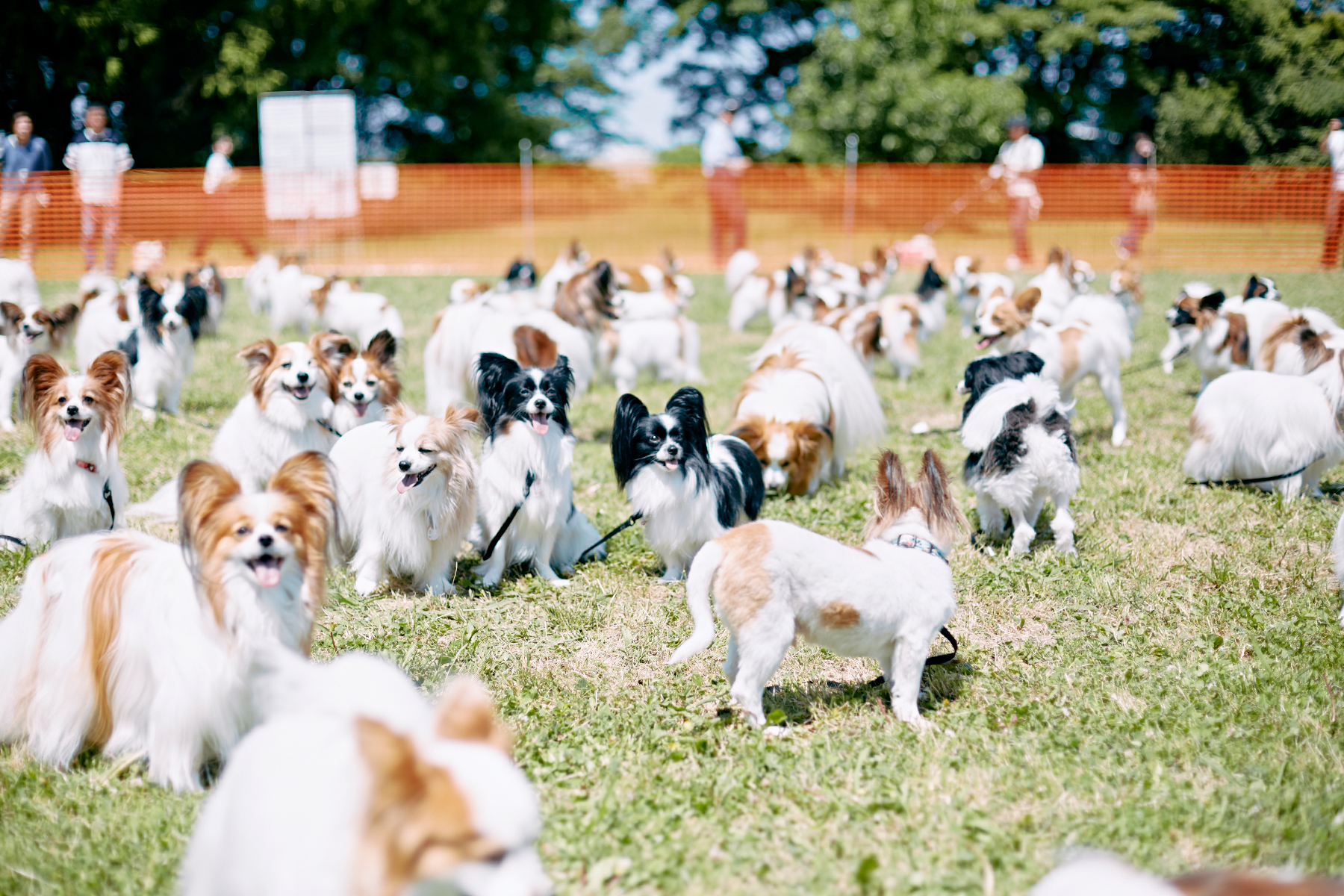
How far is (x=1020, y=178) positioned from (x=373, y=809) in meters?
17.2

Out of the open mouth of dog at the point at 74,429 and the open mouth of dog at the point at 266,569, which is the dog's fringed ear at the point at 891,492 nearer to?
the open mouth of dog at the point at 266,569

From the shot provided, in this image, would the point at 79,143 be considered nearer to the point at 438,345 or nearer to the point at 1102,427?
the point at 438,345

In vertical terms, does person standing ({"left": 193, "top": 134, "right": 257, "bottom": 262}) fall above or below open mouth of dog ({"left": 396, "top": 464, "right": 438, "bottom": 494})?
above

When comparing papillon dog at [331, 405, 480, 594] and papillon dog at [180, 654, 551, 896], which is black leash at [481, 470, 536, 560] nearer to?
papillon dog at [331, 405, 480, 594]

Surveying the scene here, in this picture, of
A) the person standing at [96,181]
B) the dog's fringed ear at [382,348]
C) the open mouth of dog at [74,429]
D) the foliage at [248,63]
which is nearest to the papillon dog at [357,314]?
the dog's fringed ear at [382,348]

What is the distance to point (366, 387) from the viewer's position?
5379 mm

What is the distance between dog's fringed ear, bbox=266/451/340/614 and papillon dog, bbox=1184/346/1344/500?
518 centimetres

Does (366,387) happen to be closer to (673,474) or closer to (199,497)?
(673,474)

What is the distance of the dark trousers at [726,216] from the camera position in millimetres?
17984

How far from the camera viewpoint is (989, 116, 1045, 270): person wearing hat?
632 inches

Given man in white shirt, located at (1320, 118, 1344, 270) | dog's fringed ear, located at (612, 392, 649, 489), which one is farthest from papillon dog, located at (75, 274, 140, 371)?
man in white shirt, located at (1320, 118, 1344, 270)

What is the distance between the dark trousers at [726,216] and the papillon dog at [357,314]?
350 inches

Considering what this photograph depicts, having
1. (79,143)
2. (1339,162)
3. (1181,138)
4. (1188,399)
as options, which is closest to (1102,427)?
(1188,399)

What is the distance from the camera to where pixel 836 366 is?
668 centimetres
